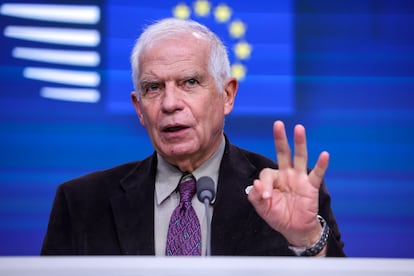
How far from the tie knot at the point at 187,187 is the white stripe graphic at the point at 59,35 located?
1.09 metres

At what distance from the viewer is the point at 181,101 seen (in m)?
1.90

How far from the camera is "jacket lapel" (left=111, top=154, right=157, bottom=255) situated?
1852mm

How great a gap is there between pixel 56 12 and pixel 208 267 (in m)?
2.26

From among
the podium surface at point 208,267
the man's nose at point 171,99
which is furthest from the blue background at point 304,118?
the podium surface at point 208,267

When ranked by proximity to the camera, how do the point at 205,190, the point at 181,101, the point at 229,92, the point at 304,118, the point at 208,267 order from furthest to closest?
1. the point at 304,118
2. the point at 229,92
3. the point at 181,101
4. the point at 205,190
5. the point at 208,267

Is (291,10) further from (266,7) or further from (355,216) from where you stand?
(355,216)

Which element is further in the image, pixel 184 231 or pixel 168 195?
pixel 168 195

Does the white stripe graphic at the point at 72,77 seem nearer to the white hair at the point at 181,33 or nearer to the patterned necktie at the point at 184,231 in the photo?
the white hair at the point at 181,33

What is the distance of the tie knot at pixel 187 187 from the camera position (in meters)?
1.88

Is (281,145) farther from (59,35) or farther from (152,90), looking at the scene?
(59,35)

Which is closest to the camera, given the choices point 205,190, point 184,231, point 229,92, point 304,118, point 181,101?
point 205,190

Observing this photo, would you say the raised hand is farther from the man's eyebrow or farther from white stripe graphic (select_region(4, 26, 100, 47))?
white stripe graphic (select_region(4, 26, 100, 47))

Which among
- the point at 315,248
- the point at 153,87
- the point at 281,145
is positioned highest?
the point at 153,87

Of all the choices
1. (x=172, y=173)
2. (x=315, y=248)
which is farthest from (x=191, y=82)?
(x=315, y=248)
